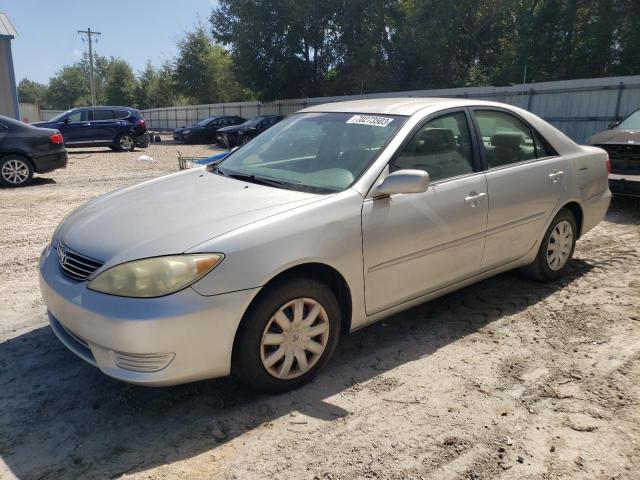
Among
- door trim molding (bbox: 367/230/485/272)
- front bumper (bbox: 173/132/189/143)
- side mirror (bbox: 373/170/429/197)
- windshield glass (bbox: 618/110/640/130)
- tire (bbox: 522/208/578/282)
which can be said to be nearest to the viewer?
side mirror (bbox: 373/170/429/197)

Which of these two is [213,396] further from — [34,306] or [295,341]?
[34,306]

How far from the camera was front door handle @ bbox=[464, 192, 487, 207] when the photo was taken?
370 centimetres

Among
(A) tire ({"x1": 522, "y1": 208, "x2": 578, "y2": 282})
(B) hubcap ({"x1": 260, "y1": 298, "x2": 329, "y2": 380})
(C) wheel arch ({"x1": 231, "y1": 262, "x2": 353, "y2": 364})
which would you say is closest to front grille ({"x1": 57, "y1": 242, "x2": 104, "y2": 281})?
(C) wheel arch ({"x1": 231, "y1": 262, "x2": 353, "y2": 364})

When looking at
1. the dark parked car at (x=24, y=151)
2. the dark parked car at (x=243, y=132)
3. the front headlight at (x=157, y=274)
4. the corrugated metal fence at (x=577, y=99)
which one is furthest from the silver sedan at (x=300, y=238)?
the dark parked car at (x=243, y=132)

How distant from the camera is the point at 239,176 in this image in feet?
12.1

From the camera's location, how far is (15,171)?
10.3 m

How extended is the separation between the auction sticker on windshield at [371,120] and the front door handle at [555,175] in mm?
1648

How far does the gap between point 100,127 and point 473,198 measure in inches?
741

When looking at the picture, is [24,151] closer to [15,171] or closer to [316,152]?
[15,171]

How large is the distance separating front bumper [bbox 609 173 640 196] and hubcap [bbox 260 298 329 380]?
6.30 meters

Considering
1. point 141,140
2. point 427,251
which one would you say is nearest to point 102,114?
point 141,140

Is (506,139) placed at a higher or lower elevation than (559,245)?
higher

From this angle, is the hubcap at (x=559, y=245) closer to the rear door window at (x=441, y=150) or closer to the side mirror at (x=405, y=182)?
the rear door window at (x=441, y=150)

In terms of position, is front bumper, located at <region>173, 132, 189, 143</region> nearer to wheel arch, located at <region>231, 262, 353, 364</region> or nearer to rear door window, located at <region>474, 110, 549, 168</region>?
rear door window, located at <region>474, 110, 549, 168</region>
